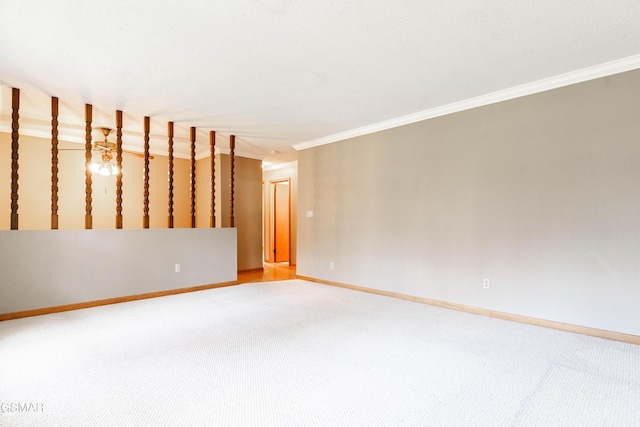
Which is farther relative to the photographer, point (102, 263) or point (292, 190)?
point (292, 190)

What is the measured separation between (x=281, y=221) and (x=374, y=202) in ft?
12.0

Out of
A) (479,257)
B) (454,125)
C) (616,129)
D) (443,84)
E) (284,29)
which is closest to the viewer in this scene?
(284,29)

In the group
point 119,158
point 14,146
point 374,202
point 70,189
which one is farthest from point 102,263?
point 374,202

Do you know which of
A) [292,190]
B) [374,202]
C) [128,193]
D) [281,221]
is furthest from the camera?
[281,221]

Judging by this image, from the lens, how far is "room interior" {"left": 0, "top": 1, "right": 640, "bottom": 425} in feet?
6.84

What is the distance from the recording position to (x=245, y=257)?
6.54m

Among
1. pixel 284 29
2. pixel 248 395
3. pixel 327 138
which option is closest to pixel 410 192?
pixel 327 138

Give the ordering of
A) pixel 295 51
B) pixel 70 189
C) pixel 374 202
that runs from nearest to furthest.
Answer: pixel 295 51 → pixel 374 202 → pixel 70 189

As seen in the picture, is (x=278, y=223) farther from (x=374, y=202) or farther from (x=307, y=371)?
(x=307, y=371)

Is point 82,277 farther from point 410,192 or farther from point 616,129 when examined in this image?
point 616,129

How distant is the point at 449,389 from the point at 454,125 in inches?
118

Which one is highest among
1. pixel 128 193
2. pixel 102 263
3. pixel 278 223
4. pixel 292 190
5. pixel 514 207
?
pixel 292 190

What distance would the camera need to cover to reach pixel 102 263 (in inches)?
155

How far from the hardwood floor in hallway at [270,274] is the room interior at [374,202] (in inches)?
19.9
